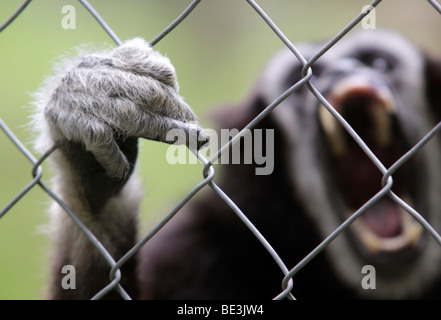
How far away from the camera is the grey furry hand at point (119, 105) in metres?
1.19

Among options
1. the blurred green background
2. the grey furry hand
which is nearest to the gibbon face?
the grey furry hand

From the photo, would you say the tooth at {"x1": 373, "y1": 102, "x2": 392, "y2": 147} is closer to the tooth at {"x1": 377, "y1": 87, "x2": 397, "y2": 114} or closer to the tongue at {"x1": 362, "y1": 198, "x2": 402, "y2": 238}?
the tooth at {"x1": 377, "y1": 87, "x2": 397, "y2": 114}

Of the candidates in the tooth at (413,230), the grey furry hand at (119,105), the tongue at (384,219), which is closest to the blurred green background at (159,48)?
the tongue at (384,219)

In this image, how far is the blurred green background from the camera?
179 inches

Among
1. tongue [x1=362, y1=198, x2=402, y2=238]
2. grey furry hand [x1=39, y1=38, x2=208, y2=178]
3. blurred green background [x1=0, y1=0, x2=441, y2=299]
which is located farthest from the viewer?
blurred green background [x1=0, y1=0, x2=441, y2=299]

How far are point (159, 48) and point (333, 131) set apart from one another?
3580mm

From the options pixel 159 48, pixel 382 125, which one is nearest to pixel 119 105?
A: pixel 382 125

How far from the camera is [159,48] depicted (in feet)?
18.2

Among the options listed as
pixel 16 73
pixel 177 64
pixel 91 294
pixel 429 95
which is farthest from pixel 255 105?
pixel 177 64

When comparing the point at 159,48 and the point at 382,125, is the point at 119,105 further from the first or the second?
the point at 159,48

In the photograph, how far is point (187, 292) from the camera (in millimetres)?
2287

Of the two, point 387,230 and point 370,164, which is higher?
point 370,164

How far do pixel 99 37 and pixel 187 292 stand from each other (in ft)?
11.6

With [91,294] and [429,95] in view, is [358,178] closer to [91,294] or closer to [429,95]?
[429,95]
